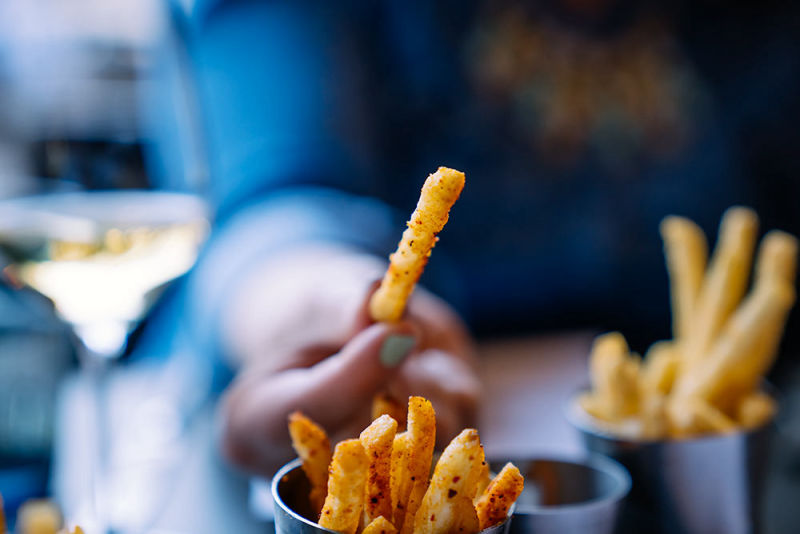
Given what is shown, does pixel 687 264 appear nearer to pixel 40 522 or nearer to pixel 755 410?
pixel 755 410

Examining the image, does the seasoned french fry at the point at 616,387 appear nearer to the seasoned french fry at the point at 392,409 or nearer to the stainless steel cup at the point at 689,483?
the stainless steel cup at the point at 689,483

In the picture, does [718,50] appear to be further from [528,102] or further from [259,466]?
[259,466]

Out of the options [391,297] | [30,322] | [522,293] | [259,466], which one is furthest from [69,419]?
[522,293]

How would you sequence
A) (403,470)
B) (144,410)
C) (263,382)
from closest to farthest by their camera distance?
(403,470), (263,382), (144,410)

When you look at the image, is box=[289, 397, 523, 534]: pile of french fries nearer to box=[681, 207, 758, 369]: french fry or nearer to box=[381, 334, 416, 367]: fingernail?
box=[381, 334, 416, 367]: fingernail

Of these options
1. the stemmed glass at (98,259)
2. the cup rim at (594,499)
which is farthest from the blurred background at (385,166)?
the cup rim at (594,499)

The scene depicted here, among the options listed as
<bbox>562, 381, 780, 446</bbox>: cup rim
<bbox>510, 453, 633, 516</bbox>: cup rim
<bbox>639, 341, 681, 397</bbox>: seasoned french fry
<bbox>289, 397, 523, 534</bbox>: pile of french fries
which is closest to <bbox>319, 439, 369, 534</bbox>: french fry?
<bbox>289, 397, 523, 534</bbox>: pile of french fries

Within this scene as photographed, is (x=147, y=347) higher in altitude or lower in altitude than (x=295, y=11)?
lower
